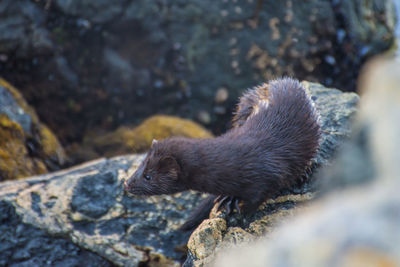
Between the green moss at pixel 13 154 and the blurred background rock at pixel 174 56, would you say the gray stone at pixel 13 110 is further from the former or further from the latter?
the blurred background rock at pixel 174 56

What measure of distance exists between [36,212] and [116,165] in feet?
2.98

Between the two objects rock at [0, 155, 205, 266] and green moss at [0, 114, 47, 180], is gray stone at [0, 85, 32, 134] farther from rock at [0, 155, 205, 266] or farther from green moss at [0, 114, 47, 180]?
rock at [0, 155, 205, 266]

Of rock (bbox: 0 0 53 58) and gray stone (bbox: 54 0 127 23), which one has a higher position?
gray stone (bbox: 54 0 127 23)

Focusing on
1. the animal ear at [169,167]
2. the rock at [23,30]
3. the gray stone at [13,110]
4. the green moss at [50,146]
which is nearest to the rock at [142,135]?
the green moss at [50,146]

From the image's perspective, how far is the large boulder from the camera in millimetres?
3936

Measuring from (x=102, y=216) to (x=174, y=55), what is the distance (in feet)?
11.3

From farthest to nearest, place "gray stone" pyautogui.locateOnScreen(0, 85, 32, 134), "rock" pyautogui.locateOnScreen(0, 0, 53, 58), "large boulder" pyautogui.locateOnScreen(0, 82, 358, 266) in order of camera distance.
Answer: "rock" pyautogui.locateOnScreen(0, 0, 53, 58) → "gray stone" pyautogui.locateOnScreen(0, 85, 32, 134) → "large boulder" pyautogui.locateOnScreen(0, 82, 358, 266)

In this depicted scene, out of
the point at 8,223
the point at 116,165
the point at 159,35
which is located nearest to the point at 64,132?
the point at 159,35

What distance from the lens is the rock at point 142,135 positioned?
20.1ft

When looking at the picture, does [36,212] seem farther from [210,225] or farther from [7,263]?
[210,225]

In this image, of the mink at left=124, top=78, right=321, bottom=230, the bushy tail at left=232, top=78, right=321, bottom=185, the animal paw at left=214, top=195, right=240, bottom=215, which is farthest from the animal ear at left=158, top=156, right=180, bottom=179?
the bushy tail at left=232, top=78, right=321, bottom=185

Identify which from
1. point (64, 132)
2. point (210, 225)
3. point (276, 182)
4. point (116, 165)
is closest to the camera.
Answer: point (210, 225)

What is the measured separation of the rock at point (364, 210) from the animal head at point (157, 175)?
2433mm

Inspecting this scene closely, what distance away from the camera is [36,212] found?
409 centimetres
